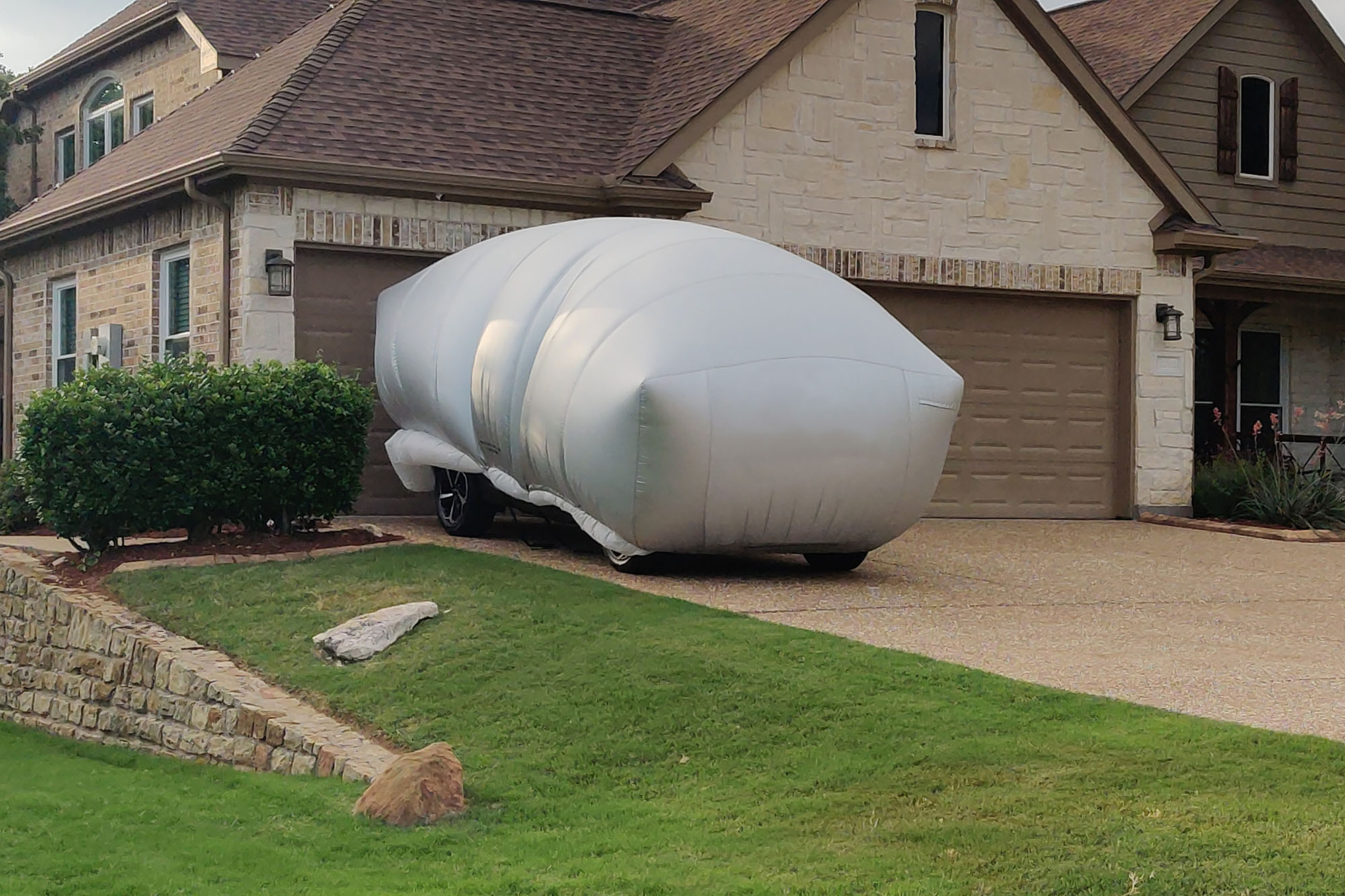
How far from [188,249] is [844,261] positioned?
20.8 ft

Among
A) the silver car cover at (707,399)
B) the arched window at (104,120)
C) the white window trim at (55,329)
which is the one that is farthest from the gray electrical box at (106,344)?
the arched window at (104,120)

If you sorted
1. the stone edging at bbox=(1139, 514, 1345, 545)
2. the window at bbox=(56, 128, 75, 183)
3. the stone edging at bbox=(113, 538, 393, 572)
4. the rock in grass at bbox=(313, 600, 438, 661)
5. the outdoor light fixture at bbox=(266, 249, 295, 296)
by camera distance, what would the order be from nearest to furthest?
1. the rock in grass at bbox=(313, 600, 438, 661)
2. the stone edging at bbox=(113, 538, 393, 572)
3. the outdoor light fixture at bbox=(266, 249, 295, 296)
4. the stone edging at bbox=(1139, 514, 1345, 545)
5. the window at bbox=(56, 128, 75, 183)

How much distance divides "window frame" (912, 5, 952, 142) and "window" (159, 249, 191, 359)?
24.4 feet

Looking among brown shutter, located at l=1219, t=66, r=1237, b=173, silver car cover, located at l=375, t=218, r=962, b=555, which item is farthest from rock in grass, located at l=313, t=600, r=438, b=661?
brown shutter, located at l=1219, t=66, r=1237, b=173

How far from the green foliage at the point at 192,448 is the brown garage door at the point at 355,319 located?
2187mm

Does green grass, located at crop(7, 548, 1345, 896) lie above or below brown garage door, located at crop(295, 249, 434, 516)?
below

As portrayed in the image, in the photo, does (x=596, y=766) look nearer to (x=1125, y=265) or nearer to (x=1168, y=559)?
(x=1168, y=559)

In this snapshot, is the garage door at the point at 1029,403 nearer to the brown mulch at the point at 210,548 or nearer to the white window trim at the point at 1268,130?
the white window trim at the point at 1268,130

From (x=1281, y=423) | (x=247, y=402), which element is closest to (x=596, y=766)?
(x=247, y=402)

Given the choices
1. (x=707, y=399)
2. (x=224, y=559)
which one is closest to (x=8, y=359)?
(x=224, y=559)

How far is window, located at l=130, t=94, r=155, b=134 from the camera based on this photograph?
2372cm

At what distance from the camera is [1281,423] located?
72.9 ft

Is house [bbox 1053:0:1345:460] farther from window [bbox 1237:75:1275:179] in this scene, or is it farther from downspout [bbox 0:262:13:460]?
downspout [bbox 0:262:13:460]

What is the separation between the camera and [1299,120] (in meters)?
22.3
